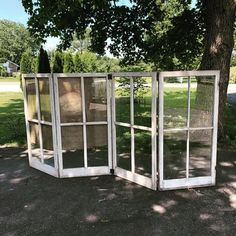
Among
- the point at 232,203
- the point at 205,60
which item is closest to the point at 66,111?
the point at 232,203

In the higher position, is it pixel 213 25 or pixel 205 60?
pixel 213 25

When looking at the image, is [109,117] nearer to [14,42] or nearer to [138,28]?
[138,28]

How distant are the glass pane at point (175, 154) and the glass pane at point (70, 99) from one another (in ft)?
5.13

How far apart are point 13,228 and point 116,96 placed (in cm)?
251

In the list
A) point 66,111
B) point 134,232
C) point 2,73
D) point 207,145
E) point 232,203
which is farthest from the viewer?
point 2,73

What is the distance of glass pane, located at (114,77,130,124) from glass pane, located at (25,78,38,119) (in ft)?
5.07

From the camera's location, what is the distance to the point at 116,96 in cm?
507

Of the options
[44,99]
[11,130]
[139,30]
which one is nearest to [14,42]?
[139,30]

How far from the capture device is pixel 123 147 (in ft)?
17.1

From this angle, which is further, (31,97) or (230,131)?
(230,131)

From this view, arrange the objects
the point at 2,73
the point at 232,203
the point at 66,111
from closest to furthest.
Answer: the point at 232,203 → the point at 66,111 → the point at 2,73

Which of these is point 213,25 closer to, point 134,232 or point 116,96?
point 116,96

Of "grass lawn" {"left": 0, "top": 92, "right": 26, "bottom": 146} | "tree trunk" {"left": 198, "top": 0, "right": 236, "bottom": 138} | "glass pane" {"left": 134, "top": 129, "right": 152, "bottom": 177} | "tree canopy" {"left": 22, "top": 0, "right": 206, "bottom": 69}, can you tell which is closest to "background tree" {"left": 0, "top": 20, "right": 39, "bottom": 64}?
"grass lawn" {"left": 0, "top": 92, "right": 26, "bottom": 146}

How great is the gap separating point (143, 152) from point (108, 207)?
3.78 ft
